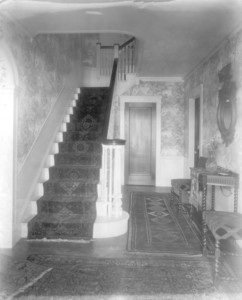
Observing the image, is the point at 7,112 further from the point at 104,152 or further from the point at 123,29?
the point at 123,29

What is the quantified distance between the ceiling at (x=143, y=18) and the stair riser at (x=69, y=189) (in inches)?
81.7

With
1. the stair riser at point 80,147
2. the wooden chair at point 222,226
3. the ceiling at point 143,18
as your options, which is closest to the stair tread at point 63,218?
the stair riser at point 80,147

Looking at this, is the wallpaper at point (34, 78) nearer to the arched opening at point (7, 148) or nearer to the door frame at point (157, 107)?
the arched opening at point (7, 148)

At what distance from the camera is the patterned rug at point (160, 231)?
295 centimetres

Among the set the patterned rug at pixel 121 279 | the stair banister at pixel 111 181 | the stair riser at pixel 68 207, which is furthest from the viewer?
the stair riser at pixel 68 207

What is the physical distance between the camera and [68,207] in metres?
3.63

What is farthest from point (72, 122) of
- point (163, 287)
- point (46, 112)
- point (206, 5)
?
point (163, 287)

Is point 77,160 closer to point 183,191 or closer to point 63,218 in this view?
point 63,218

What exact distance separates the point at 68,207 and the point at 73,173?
624 mm

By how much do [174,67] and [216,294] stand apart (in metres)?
4.56

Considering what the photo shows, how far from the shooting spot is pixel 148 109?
6.83m

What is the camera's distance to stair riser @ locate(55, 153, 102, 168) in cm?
427

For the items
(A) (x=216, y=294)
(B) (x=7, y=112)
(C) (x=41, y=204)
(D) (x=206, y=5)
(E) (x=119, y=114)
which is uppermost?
(D) (x=206, y=5)

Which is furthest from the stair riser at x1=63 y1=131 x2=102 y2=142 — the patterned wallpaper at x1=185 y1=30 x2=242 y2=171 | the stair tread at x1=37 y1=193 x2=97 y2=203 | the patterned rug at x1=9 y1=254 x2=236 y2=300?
the patterned rug at x1=9 y1=254 x2=236 y2=300
